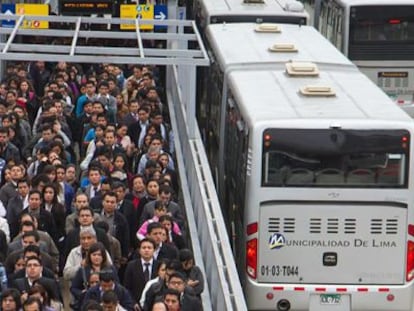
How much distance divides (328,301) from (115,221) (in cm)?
244

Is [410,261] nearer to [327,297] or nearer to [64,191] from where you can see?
[327,297]

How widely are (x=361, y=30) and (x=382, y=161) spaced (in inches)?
444

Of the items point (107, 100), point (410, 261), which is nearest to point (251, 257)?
point (410, 261)

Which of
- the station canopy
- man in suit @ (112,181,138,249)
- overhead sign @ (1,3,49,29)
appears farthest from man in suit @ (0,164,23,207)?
overhead sign @ (1,3,49,29)

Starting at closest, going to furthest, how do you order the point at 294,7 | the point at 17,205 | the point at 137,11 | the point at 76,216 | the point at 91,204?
the point at 76,216, the point at 91,204, the point at 17,205, the point at 294,7, the point at 137,11

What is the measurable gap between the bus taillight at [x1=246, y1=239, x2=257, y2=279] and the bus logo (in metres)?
0.17

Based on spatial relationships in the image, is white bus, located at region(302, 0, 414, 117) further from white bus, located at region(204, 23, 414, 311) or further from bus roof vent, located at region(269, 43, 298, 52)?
white bus, located at region(204, 23, 414, 311)

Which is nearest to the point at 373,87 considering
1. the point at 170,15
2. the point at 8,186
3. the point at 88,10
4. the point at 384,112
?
the point at 384,112

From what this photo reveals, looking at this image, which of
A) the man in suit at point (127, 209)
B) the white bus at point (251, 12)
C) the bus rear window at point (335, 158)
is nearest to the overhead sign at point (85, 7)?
the white bus at point (251, 12)

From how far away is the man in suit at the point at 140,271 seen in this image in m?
12.9

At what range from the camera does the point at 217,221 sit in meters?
14.4

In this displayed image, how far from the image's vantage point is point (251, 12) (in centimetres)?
2353

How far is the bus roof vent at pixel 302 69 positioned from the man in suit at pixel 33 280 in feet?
18.6

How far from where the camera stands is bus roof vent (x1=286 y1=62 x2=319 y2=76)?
16.8m
